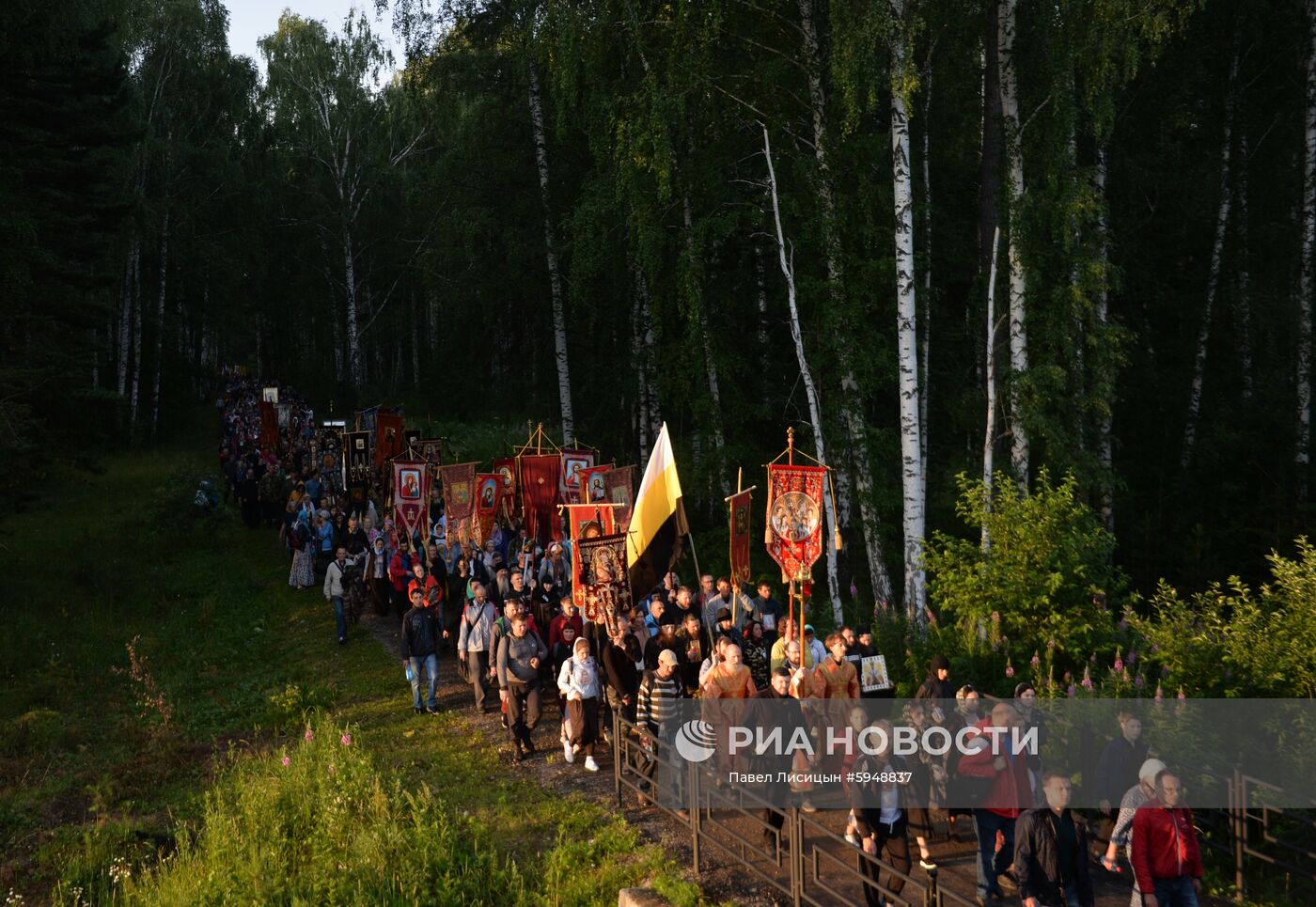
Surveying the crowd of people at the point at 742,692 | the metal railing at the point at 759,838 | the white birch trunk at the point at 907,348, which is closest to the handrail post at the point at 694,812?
the metal railing at the point at 759,838

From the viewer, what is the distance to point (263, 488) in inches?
1048

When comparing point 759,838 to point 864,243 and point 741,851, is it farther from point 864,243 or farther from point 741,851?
point 864,243

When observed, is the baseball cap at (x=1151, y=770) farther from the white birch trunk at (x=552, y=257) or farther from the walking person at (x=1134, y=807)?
the white birch trunk at (x=552, y=257)

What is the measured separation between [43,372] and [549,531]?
906 cm

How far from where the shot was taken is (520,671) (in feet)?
36.6

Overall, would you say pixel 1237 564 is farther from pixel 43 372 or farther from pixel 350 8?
pixel 350 8

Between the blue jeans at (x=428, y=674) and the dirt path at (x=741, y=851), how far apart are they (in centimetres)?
128

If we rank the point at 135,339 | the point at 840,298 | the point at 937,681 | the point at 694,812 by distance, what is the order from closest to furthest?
the point at 694,812
the point at 937,681
the point at 840,298
the point at 135,339

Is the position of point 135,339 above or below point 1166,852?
above

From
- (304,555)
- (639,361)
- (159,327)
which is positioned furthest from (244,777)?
(159,327)

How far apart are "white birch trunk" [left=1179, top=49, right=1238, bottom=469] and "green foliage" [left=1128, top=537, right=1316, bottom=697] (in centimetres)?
1248

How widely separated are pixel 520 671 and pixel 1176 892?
21.7 feet

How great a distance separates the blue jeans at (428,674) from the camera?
42.5 ft

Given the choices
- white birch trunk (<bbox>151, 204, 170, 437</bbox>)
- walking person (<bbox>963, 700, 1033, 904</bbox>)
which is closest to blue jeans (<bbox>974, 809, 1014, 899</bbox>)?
walking person (<bbox>963, 700, 1033, 904</bbox>)
